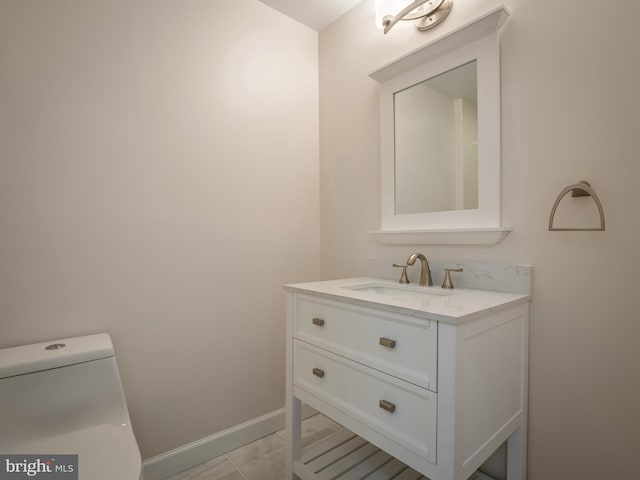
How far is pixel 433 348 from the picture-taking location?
0.88 m

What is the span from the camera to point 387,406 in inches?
39.1

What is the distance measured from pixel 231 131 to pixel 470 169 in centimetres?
117

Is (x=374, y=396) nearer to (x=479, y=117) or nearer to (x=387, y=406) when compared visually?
(x=387, y=406)

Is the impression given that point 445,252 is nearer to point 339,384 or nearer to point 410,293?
point 410,293

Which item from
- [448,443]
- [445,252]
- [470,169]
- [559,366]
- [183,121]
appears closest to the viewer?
[448,443]

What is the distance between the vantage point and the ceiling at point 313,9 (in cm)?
182

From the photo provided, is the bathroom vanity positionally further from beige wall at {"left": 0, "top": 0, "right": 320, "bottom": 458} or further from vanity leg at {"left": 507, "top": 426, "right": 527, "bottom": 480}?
beige wall at {"left": 0, "top": 0, "right": 320, "bottom": 458}

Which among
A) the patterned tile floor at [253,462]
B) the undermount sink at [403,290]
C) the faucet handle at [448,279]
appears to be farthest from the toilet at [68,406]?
the faucet handle at [448,279]

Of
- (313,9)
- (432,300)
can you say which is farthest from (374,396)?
(313,9)

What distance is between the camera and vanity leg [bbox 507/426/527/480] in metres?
1.14

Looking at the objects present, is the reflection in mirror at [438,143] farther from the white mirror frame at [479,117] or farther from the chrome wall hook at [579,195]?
the chrome wall hook at [579,195]

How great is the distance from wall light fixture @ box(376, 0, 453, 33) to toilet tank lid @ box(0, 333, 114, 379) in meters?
1.75

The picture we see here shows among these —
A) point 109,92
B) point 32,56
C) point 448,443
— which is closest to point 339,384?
point 448,443

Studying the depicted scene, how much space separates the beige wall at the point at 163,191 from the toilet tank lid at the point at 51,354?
2.7 inches
